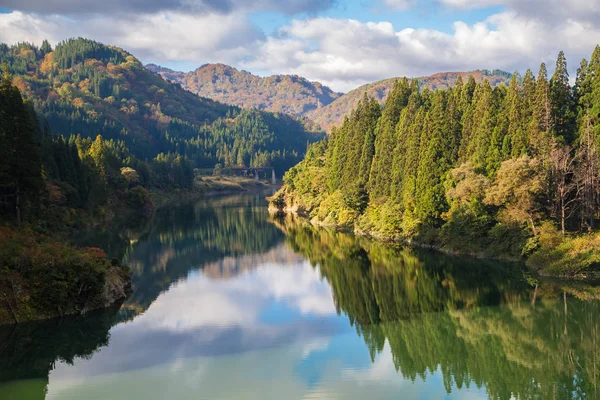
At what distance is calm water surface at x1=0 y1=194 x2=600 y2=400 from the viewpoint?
2428cm

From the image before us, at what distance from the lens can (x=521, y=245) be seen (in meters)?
48.5

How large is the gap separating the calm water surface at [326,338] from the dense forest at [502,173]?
Result: 404 cm

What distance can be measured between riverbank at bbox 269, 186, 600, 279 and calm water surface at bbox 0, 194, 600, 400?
234 cm

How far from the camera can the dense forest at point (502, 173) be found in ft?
156

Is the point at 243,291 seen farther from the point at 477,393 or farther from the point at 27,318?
the point at 477,393

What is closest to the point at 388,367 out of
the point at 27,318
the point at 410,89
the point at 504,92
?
the point at 27,318

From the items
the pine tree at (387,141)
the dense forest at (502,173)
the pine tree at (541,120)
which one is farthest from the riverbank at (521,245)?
the pine tree at (541,120)

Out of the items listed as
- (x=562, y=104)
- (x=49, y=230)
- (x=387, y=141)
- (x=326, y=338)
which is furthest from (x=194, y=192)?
Result: (x=326, y=338)

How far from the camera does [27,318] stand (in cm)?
3117

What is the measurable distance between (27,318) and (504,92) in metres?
51.9

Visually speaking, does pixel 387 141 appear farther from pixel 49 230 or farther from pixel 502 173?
pixel 49 230

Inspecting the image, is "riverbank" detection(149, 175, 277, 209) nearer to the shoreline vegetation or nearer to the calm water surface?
the shoreline vegetation

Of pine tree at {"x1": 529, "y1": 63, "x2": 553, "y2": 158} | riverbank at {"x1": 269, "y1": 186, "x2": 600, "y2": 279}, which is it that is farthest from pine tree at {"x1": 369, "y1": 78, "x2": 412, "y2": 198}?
pine tree at {"x1": 529, "y1": 63, "x2": 553, "y2": 158}

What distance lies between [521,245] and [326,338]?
80.9 ft
